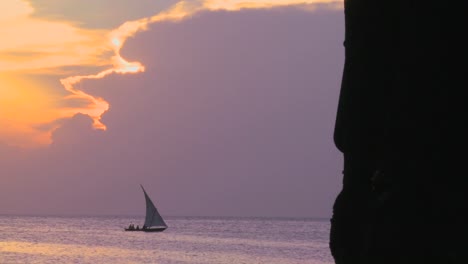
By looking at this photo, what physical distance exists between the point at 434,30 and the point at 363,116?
1930 mm

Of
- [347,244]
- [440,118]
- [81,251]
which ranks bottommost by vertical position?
[81,251]

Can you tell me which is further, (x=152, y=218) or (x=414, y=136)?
(x=152, y=218)

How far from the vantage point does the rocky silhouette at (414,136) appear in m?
10.8

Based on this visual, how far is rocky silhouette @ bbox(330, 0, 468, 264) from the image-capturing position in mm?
10836

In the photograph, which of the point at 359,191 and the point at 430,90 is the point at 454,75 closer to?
the point at 430,90

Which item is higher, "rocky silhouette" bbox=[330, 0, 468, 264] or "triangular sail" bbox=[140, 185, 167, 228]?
"rocky silhouette" bbox=[330, 0, 468, 264]

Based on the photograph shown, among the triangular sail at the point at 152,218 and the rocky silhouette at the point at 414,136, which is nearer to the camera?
the rocky silhouette at the point at 414,136

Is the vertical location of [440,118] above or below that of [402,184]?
above

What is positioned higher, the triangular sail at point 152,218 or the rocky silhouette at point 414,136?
the rocky silhouette at point 414,136

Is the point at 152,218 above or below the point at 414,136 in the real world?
below

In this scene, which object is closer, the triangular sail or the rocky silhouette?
the rocky silhouette

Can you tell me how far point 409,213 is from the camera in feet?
36.3

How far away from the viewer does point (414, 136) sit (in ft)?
36.7

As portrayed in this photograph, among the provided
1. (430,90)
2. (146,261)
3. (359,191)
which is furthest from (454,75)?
(146,261)
